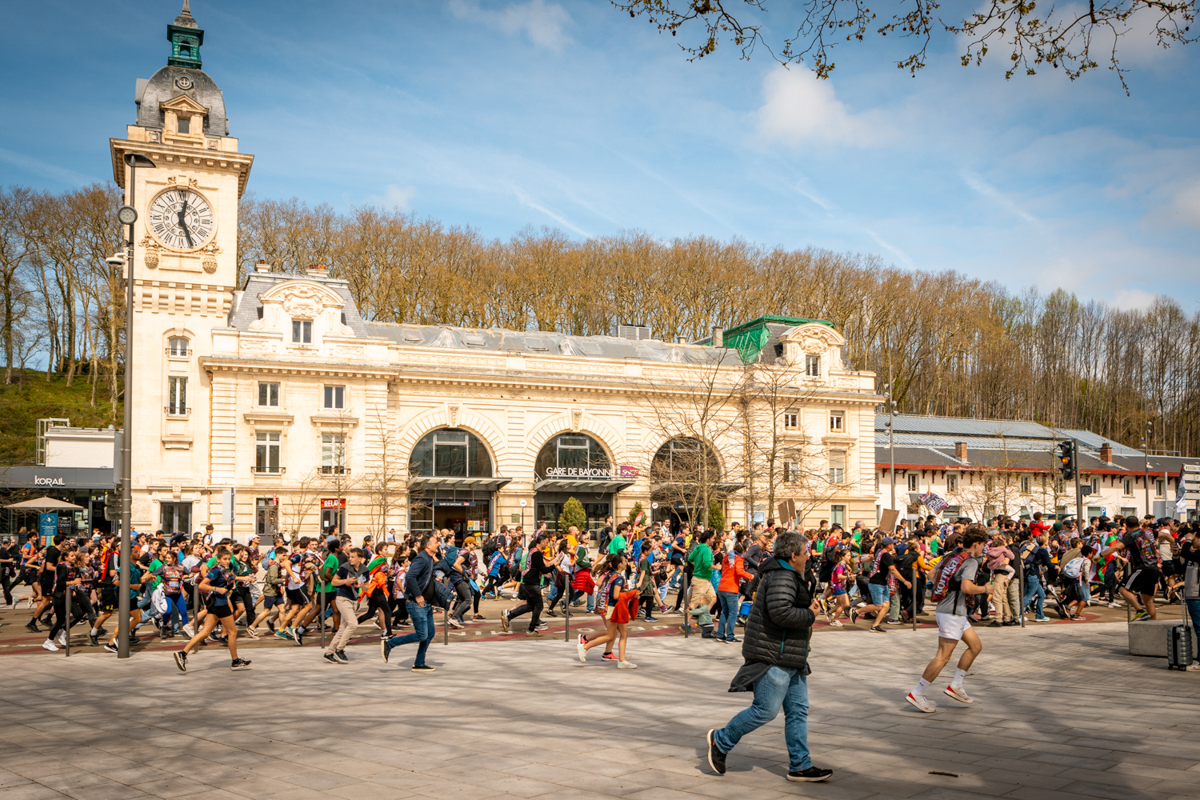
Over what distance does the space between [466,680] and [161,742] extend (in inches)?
170

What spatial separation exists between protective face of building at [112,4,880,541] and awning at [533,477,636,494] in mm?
144

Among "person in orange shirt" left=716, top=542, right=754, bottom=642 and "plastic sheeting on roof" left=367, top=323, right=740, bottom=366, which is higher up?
"plastic sheeting on roof" left=367, top=323, right=740, bottom=366

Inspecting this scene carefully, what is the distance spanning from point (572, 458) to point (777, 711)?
136ft

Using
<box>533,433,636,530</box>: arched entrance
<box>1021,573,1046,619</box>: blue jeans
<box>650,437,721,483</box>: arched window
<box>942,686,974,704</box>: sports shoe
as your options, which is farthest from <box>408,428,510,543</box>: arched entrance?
<box>942,686,974,704</box>: sports shoe

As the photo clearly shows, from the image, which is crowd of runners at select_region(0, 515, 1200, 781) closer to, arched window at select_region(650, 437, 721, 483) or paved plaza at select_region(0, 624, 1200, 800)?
paved plaza at select_region(0, 624, 1200, 800)

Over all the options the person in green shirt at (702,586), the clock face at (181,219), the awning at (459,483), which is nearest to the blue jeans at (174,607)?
the person in green shirt at (702,586)

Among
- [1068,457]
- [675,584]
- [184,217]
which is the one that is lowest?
[675,584]

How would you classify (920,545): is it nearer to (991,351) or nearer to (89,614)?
(89,614)

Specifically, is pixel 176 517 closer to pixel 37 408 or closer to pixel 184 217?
pixel 184 217

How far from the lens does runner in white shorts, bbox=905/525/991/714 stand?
9.71m

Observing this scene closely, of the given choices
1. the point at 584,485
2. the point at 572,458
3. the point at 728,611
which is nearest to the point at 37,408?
the point at 572,458

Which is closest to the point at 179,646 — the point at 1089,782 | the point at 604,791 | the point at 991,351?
the point at 604,791

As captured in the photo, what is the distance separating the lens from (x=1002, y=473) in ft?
184

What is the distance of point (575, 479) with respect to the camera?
47.3 m
